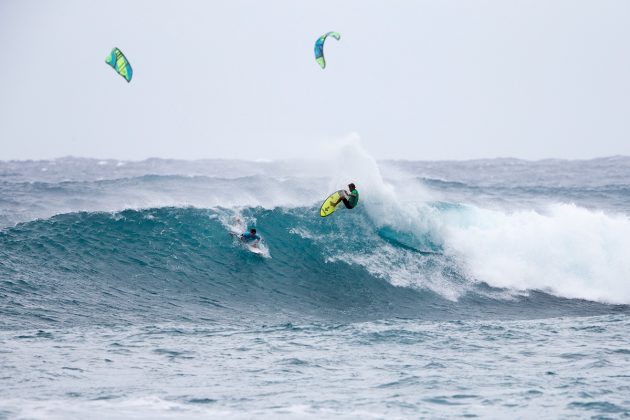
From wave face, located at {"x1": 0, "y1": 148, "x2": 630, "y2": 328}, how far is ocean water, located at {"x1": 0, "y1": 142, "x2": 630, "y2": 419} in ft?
0.19

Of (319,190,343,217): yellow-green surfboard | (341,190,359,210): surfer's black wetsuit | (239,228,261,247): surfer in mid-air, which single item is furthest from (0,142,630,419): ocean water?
(341,190,359,210): surfer's black wetsuit

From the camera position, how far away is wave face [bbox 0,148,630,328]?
48.6 feet

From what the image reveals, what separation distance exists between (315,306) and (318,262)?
9.16 feet

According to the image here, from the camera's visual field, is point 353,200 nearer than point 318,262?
Yes

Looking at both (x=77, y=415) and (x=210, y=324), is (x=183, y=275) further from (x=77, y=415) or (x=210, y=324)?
(x=77, y=415)

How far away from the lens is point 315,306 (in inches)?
605

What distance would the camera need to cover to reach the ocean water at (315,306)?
937 cm

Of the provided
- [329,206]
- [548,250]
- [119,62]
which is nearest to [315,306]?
[329,206]

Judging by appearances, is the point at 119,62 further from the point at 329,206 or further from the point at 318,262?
the point at 318,262

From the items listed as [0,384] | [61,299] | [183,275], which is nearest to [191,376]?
[0,384]

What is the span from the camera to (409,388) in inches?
381

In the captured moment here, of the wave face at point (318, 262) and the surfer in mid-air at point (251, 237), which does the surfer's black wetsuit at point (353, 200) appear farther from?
the surfer in mid-air at point (251, 237)

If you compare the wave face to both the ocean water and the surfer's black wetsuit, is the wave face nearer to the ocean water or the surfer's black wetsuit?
the ocean water

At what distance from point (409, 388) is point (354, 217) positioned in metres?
10.3
